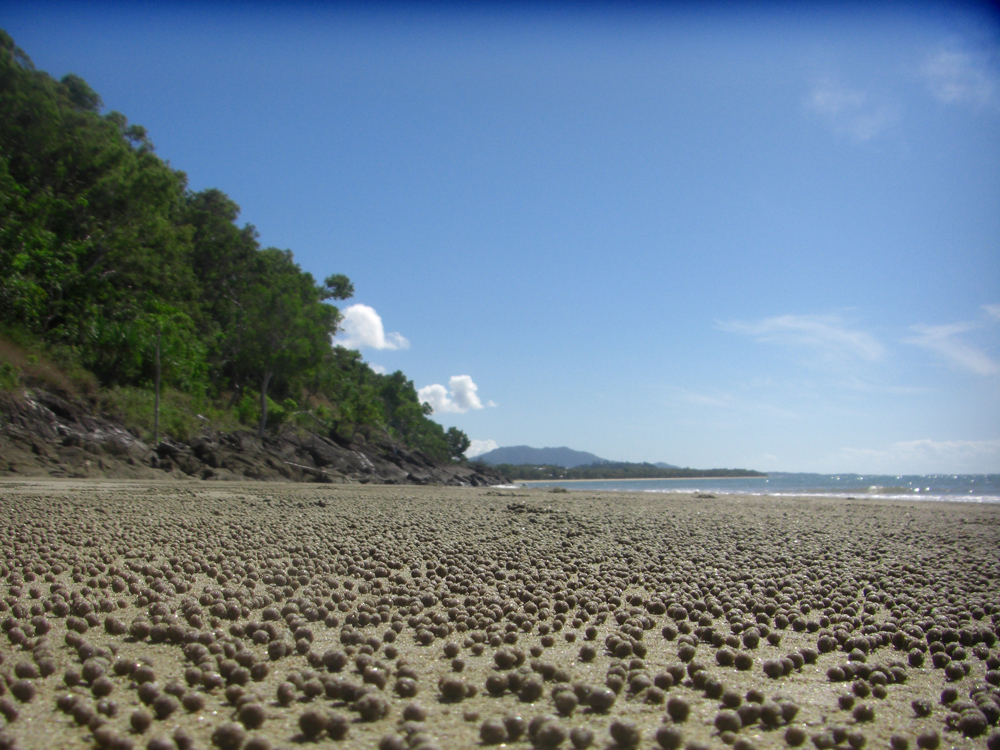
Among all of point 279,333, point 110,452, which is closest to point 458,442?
point 279,333

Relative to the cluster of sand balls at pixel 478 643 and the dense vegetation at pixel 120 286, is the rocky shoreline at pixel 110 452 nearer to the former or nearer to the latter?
the dense vegetation at pixel 120 286

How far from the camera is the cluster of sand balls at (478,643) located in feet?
8.03

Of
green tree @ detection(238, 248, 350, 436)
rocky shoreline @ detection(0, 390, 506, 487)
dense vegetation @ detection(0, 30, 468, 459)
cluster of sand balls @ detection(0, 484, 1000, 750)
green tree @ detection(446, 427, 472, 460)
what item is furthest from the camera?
green tree @ detection(446, 427, 472, 460)

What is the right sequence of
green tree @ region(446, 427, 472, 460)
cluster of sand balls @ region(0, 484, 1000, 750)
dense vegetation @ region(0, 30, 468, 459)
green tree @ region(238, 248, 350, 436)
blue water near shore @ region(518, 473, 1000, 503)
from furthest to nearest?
green tree @ region(446, 427, 472, 460)
green tree @ region(238, 248, 350, 436)
blue water near shore @ region(518, 473, 1000, 503)
dense vegetation @ region(0, 30, 468, 459)
cluster of sand balls @ region(0, 484, 1000, 750)

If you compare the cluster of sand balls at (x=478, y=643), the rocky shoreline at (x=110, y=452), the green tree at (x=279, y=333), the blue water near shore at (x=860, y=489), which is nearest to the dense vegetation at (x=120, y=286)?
the green tree at (x=279, y=333)

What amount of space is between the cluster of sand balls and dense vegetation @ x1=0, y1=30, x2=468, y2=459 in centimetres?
1759

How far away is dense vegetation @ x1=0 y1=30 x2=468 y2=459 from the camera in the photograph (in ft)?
76.3

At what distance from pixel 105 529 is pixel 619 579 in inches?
268

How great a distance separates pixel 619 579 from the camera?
18.8 ft

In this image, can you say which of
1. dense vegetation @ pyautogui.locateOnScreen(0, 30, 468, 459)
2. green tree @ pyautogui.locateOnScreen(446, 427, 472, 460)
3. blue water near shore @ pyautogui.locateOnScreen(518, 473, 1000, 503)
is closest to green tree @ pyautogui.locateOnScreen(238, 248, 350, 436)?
dense vegetation @ pyautogui.locateOnScreen(0, 30, 468, 459)

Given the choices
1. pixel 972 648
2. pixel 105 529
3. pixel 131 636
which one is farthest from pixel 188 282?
pixel 972 648

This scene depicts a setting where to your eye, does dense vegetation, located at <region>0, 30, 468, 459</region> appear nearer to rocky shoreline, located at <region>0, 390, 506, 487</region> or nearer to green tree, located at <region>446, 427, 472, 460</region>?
rocky shoreline, located at <region>0, 390, 506, 487</region>

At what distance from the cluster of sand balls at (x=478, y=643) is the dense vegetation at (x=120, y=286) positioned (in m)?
17.6

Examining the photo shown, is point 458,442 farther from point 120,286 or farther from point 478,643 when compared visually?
point 478,643
